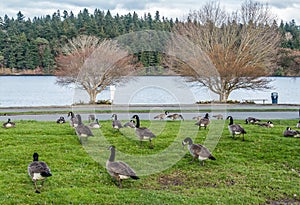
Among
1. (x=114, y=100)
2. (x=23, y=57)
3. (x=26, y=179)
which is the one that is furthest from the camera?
(x=23, y=57)

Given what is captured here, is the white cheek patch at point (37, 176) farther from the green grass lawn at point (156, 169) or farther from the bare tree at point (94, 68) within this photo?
the bare tree at point (94, 68)

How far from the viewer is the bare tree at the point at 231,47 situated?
40.3 meters

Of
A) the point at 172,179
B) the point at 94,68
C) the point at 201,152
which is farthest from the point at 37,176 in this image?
the point at 94,68

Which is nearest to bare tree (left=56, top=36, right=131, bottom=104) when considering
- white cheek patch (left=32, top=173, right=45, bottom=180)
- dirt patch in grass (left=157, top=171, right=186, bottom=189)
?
dirt patch in grass (left=157, top=171, right=186, bottom=189)

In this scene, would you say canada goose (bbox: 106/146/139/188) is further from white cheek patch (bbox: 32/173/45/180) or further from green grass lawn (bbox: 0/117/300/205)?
white cheek patch (bbox: 32/173/45/180)

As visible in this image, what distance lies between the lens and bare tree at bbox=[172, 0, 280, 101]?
4031cm

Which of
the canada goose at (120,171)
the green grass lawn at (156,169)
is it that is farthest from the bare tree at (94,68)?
the canada goose at (120,171)

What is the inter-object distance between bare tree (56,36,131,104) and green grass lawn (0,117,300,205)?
20.2 m

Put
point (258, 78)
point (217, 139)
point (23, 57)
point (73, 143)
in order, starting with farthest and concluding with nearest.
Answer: point (23, 57), point (258, 78), point (217, 139), point (73, 143)

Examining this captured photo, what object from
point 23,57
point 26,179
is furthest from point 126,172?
point 23,57

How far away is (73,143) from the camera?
16.0 meters

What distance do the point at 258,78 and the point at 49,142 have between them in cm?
3014

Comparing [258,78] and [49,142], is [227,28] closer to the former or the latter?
[258,78]

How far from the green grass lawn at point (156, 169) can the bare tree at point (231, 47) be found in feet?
71.5
